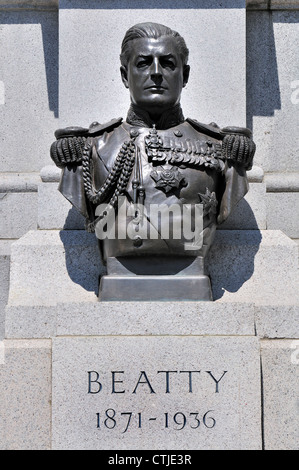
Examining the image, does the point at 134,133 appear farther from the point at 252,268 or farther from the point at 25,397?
the point at 25,397

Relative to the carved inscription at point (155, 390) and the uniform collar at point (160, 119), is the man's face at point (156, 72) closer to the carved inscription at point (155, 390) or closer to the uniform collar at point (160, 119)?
the uniform collar at point (160, 119)

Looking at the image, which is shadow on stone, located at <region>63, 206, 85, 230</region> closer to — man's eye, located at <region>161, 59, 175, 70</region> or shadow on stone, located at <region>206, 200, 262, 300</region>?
shadow on stone, located at <region>206, 200, 262, 300</region>

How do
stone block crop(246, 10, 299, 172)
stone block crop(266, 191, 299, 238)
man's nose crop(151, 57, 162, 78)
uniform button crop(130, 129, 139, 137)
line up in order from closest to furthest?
man's nose crop(151, 57, 162, 78) < uniform button crop(130, 129, 139, 137) < stone block crop(266, 191, 299, 238) < stone block crop(246, 10, 299, 172)

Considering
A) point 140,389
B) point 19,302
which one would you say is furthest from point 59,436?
point 19,302

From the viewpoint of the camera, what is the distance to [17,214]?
7789 mm

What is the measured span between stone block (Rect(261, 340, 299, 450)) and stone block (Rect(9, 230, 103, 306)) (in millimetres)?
1286

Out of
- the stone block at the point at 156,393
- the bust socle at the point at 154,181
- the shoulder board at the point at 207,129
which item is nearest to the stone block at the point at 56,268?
the bust socle at the point at 154,181

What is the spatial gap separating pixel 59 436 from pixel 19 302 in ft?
3.21

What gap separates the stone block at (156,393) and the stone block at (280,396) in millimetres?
168

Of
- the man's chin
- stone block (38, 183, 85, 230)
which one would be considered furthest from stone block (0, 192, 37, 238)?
the man's chin

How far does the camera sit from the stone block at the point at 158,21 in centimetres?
727

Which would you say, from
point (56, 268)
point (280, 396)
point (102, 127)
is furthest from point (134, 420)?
point (102, 127)

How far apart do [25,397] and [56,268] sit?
1.02m

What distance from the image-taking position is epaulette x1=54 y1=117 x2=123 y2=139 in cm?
644
